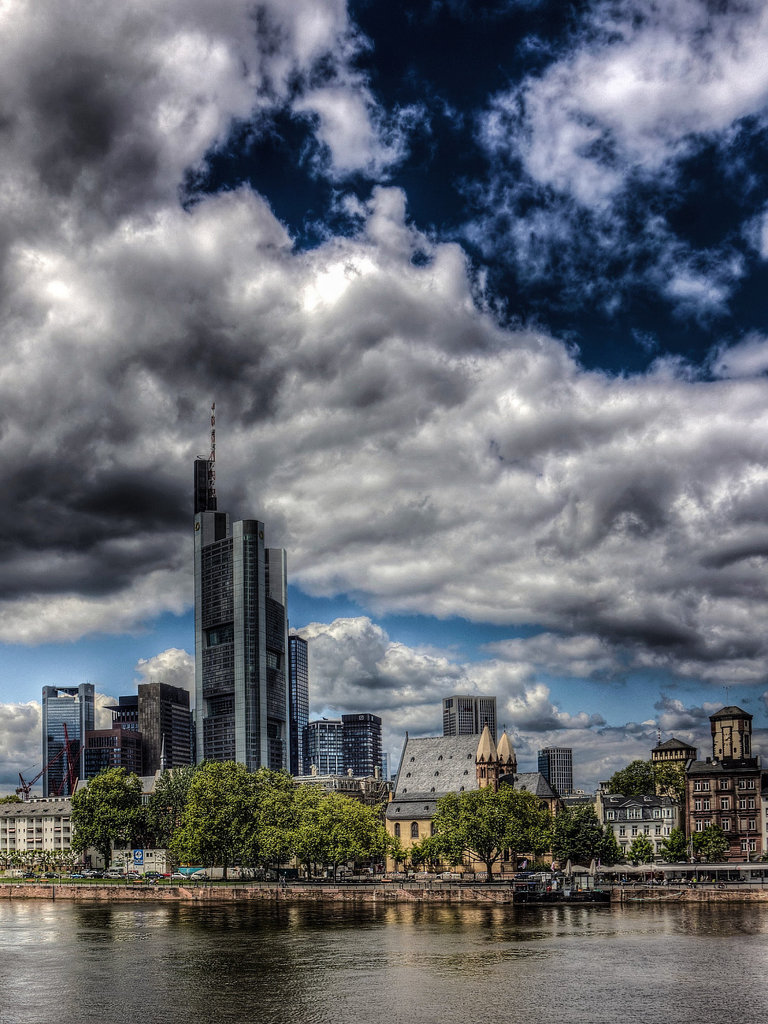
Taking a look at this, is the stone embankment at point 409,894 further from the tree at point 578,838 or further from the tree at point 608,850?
the tree at point 608,850

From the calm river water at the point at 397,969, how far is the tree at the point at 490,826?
40654 millimetres

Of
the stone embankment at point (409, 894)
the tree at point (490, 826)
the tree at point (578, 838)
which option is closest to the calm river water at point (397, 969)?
the stone embankment at point (409, 894)

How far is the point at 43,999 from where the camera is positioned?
83.1 metres

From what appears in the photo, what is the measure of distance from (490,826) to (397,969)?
94902mm

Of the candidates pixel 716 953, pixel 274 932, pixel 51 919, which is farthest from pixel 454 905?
pixel 716 953

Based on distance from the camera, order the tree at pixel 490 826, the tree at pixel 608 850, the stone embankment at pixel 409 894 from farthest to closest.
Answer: the tree at pixel 608 850
the tree at pixel 490 826
the stone embankment at pixel 409 894

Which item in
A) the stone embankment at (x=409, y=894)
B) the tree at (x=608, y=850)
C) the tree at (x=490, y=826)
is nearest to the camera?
the stone embankment at (x=409, y=894)

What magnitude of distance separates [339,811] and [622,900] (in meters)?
52.2

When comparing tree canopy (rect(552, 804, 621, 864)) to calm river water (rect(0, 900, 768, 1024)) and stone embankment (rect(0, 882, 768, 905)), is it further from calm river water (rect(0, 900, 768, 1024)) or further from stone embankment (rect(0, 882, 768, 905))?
calm river water (rect(0, 900, 768, 1024))

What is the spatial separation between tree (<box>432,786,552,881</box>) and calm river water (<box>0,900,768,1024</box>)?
133 ft

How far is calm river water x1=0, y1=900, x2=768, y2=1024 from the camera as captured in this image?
7606 cm

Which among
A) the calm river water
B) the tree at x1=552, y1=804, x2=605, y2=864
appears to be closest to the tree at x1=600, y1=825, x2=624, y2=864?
the tree at x1=552, y1=804, x2=605, y2=864

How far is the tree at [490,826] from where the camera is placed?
608ft

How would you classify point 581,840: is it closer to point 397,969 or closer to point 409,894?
point 409,894
